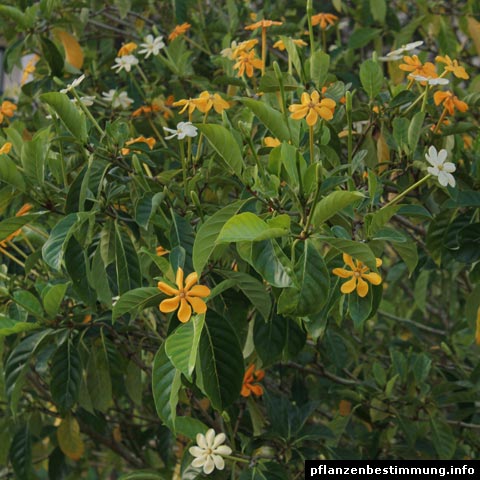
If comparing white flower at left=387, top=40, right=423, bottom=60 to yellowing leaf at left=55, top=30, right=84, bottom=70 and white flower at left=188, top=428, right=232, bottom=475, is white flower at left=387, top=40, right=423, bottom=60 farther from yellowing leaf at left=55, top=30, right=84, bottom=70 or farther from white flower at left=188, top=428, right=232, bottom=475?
yellowing leaf at left=55, top=30, right=84, bottom=70

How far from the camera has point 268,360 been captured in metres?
1.37

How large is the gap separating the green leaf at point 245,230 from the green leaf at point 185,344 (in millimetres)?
156

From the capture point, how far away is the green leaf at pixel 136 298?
3.80 ft

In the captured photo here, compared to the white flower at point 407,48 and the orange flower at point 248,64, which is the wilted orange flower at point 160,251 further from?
the white flower at point 407,48

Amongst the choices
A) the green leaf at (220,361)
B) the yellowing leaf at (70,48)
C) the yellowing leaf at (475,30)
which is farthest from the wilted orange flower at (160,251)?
the yellowing leaf at (475,30)

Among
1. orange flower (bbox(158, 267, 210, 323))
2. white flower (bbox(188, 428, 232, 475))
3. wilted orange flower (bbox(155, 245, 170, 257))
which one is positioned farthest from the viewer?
wilted orange flower (bbox(155, 245, 170, 257))

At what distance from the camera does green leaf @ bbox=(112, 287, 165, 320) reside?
1.16 m

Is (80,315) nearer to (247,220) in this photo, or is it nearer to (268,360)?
(268,360)

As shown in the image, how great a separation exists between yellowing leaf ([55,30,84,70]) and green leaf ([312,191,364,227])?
49.9 inches

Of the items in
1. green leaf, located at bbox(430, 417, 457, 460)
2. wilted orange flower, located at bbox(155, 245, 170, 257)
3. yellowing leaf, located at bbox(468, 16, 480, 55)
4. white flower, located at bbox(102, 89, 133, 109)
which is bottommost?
green leaf, located at bbox(430, 417, 457, 460)

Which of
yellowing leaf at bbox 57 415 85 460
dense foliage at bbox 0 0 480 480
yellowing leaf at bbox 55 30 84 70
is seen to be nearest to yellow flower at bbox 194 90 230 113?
dense foliage at bbox 0 0 480 480

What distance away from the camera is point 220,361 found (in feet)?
3.98

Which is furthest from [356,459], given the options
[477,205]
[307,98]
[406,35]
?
[406,35]

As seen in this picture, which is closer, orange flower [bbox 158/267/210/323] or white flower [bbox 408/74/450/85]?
orange flower [bbox 158/267/210/323]
